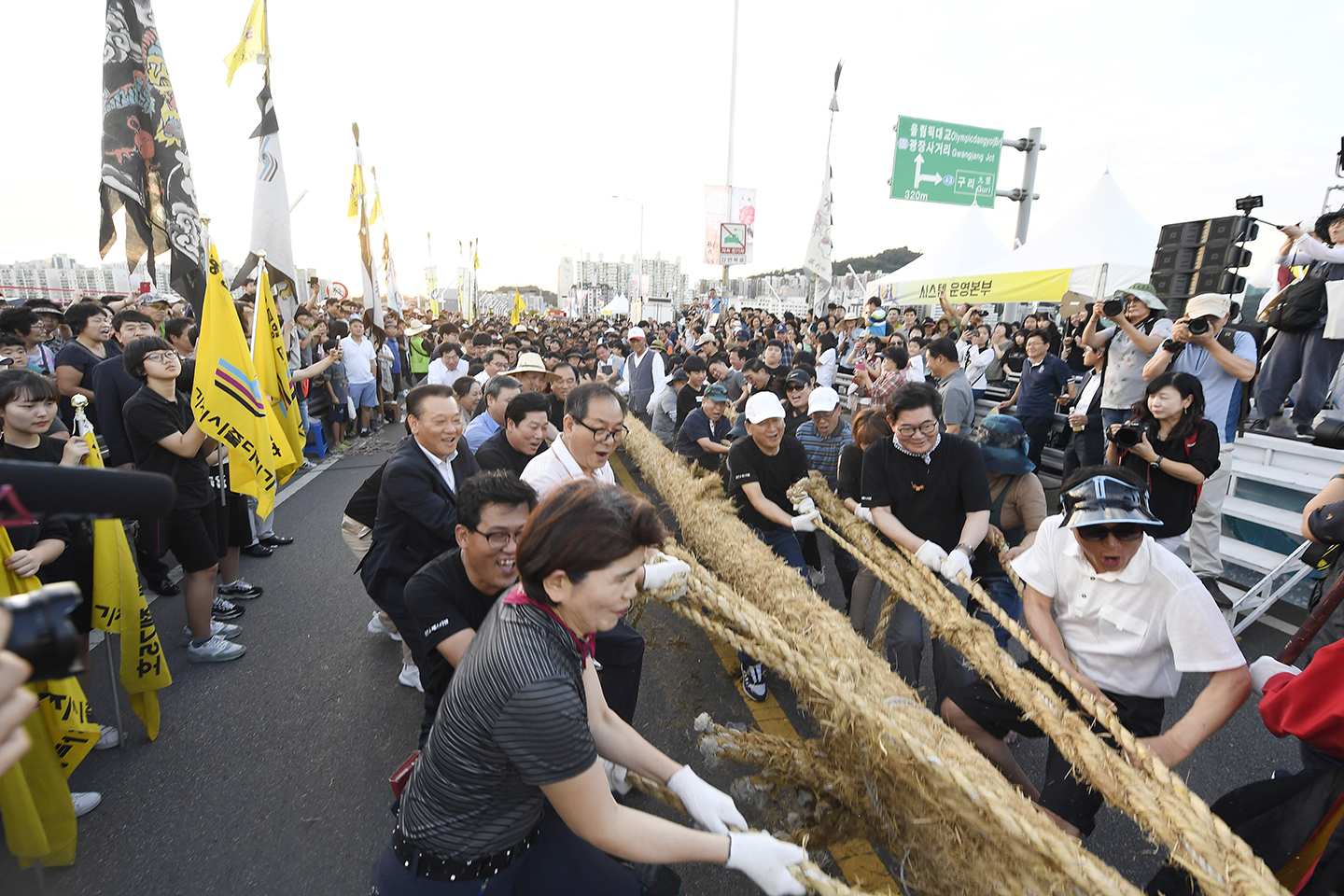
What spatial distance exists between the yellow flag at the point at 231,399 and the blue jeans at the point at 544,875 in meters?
3.30

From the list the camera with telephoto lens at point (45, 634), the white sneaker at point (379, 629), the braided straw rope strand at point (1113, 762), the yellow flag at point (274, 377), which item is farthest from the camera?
the yellow flag at point (274, 377)

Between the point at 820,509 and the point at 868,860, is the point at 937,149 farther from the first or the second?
the point at 868,860

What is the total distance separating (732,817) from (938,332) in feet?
41.2

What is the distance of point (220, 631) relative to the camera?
4.29m

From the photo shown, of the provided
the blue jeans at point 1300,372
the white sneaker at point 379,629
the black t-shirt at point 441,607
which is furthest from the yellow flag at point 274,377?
the blue jeans at point 1300,372

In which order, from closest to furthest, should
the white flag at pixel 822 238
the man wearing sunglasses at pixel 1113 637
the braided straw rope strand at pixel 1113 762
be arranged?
the braided straw rope strand at pixel 1113 762 → the man wearing sunglasses at pixel 1113 637 → the white flag at pixel 822 238

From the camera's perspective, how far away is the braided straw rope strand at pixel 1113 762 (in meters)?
1.51

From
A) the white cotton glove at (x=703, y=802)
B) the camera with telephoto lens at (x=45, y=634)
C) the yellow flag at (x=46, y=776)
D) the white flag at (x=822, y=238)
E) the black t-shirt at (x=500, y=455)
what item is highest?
A: the white flag at (x=822, y=238)

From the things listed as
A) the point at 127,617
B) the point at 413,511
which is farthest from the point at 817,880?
the point at 127,617

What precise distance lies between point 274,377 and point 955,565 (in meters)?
5.34

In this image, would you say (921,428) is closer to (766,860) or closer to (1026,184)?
(766,860)

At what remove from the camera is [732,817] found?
1944 mm

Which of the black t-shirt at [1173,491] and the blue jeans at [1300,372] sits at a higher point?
A: the blue jeans at [1300,372]

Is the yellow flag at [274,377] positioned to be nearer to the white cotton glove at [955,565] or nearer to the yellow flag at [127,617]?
the yellow flag at [127,617]
